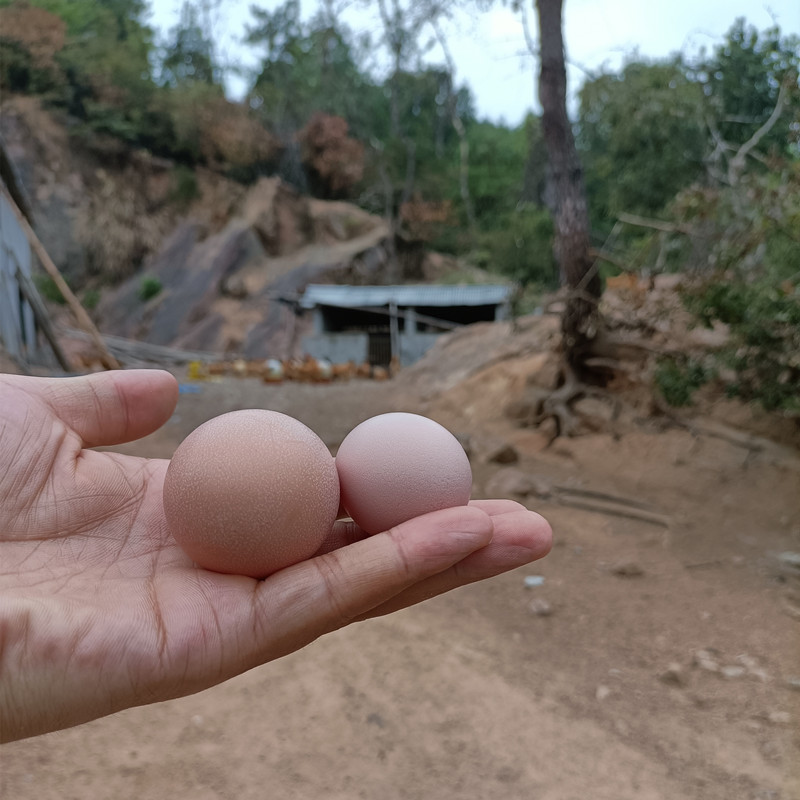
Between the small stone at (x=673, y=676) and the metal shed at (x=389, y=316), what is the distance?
498 inches

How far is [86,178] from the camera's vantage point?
70.3 ft

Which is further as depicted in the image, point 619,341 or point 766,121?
point 766,121

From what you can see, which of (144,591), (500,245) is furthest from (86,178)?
(144,591)

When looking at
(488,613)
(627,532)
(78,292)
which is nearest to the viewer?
(488,613)

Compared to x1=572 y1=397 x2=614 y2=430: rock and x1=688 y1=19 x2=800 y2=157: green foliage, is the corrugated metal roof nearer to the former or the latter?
x1=688 y1=19 x2=800 y2=157: green foliage

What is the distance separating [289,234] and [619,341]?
17891 millimetres

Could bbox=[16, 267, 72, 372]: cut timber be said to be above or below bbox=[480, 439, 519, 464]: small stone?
above

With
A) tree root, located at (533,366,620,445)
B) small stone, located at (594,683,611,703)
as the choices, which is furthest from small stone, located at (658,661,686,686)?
tree root, located at (533,366,620,445)

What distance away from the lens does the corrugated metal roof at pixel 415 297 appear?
51.9 ft

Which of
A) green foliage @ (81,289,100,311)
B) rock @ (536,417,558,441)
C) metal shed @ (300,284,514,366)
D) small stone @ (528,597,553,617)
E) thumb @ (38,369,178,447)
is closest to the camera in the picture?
thumb @ (38,369,178,447)

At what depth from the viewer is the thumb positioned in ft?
7.16

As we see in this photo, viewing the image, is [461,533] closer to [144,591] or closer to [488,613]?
[144,591]

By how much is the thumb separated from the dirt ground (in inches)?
53.0

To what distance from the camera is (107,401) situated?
2.20m
